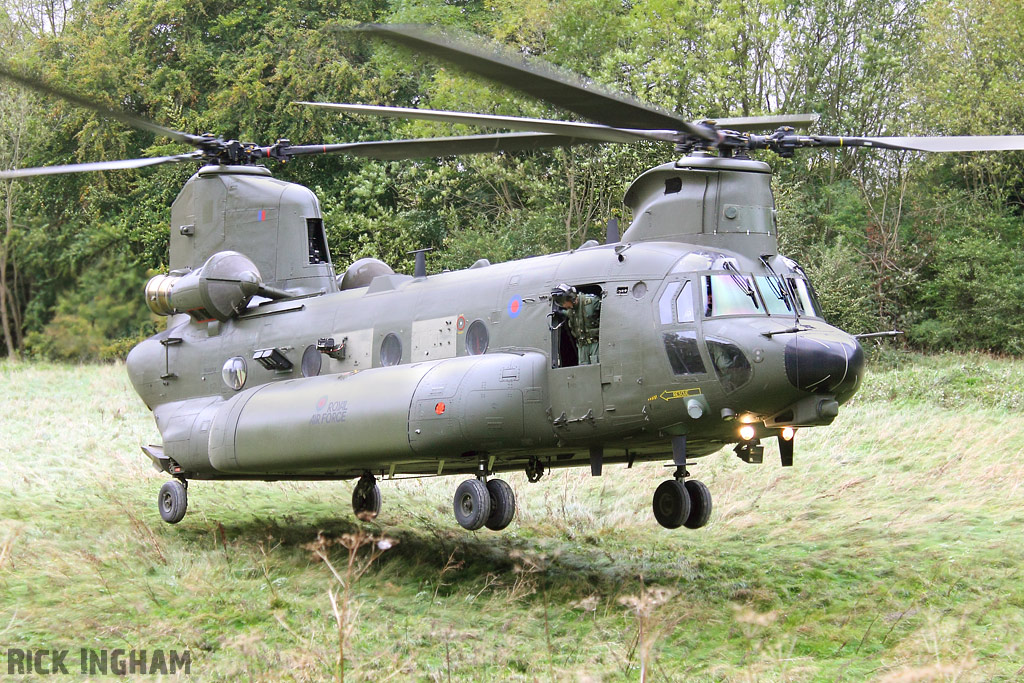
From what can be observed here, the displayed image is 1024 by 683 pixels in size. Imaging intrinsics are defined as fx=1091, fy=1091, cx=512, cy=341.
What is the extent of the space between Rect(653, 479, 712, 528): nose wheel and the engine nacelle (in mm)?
6224

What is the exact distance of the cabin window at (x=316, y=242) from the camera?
1496cm

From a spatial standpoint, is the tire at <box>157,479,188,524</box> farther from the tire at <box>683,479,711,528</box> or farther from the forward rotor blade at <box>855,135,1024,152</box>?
the forward rotor blade at <box>855,135,1024,152</box>

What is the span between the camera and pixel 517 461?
11.9 m

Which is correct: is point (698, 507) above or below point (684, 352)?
below

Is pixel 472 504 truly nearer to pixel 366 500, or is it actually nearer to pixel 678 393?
pixel 678 393

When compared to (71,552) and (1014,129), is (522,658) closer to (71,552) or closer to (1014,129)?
(71,552)

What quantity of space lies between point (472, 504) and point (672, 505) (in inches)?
83.7

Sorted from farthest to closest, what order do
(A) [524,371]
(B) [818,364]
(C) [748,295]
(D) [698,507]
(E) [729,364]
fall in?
(D) [698,507] → (A) [524,371] → (C) [748,295] → (E) [729,364] → (B) [818,364]

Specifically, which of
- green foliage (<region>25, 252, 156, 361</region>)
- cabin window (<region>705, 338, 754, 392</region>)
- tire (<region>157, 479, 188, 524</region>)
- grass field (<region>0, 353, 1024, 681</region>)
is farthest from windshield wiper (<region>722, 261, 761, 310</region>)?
tire (<region>157, 479, 188, 524</region>)

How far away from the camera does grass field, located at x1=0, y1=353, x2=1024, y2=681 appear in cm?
953

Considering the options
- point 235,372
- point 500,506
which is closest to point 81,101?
point 235,372

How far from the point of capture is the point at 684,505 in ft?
37.0

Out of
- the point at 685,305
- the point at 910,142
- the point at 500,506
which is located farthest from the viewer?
the point at 500,506

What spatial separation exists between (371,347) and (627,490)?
579 cm
